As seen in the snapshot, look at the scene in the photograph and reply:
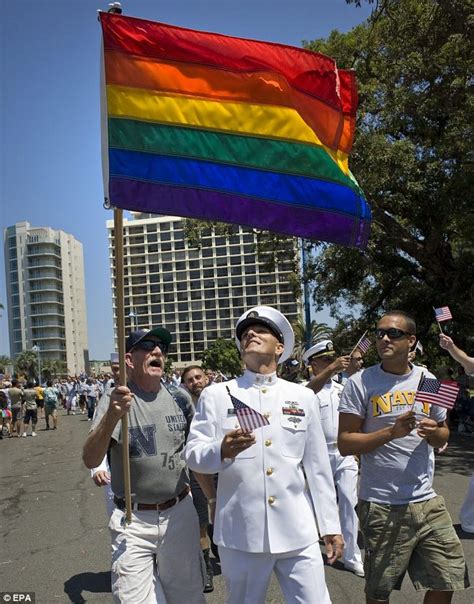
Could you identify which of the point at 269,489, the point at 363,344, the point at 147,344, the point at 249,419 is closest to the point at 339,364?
the point at 363,344

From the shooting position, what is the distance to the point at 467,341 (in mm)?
23000

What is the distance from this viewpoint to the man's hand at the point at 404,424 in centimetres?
385

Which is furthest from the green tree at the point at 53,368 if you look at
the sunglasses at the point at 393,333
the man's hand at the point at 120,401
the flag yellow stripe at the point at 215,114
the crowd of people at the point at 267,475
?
the man's hand at the point at 120,401

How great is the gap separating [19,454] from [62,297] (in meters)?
137

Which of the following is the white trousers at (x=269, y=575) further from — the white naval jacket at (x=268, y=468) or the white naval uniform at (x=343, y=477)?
the white naval uniform at (x=343, y=477)

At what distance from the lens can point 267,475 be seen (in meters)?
3.44

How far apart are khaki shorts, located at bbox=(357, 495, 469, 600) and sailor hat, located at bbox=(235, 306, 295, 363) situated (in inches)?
45.3

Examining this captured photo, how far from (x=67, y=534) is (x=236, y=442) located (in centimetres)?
581

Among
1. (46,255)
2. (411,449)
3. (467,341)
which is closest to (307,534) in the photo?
(411,449)

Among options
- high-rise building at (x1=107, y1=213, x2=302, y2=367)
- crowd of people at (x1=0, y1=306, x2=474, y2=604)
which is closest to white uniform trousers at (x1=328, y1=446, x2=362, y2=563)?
crowd of people at (x1=0, y1=306, x2=474, y2=604)

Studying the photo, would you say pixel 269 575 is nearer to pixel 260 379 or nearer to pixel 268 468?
pixel 268 468

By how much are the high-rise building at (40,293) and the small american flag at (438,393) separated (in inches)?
5819

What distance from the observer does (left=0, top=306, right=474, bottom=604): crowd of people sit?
3.37 metres

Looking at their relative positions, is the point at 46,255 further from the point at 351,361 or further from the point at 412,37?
the point at 351,361
